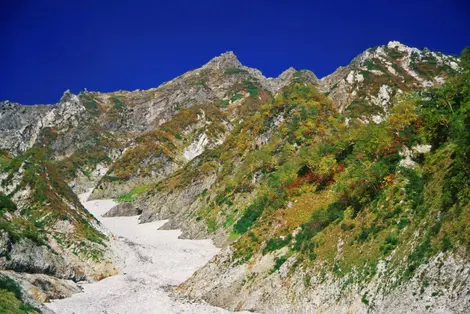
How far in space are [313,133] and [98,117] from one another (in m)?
127

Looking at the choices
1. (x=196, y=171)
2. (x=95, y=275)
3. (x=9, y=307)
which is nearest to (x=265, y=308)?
(x=9, y=307)

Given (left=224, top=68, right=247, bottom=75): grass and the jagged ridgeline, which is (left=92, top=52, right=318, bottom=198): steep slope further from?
the jagged ridgeline

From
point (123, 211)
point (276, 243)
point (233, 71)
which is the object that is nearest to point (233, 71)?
point (233, 71)

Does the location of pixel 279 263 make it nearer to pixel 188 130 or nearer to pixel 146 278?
pixel 146 278

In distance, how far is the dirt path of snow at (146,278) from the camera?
2386 cm

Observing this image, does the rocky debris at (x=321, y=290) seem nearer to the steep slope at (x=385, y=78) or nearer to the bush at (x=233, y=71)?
the steep slope at (x=385, y=78)

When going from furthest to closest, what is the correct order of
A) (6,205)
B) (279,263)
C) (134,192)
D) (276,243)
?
1. (134,192)
2. (6,205)
3. (276,243)
4. (279,263)

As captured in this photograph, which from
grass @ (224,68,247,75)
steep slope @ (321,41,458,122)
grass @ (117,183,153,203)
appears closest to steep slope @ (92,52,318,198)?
grass @ (117,183,153,203)

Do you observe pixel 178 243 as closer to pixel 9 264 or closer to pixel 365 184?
pixel 9 264

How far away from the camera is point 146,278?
32.8 metres

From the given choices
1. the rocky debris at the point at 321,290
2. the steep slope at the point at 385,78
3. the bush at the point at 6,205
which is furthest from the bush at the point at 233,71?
the rocky debris at the point at 321,290

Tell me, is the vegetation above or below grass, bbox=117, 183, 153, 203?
below

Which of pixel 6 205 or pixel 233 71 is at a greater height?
pixel 233 71

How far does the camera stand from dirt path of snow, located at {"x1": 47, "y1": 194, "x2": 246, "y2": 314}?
2386cm
